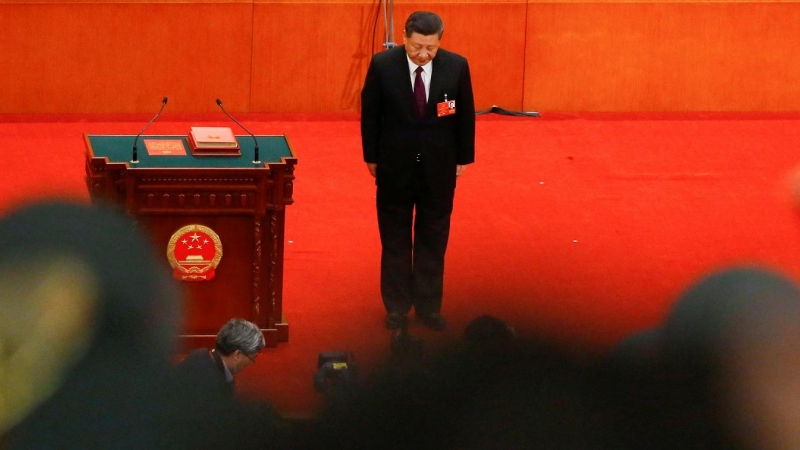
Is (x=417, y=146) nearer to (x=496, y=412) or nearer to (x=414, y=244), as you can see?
(x=414, y=244)

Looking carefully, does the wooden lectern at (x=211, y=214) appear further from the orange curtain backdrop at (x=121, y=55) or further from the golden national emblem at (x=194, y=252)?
the orange curtain backdrop at (x=121, y=55)

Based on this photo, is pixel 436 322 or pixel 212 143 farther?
pixel 212 143

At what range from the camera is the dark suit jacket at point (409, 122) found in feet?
13.1

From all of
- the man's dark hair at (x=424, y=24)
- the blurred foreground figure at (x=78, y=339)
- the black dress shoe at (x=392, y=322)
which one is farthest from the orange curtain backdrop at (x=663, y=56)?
the blurred foreground figure at (x=78, y=339)

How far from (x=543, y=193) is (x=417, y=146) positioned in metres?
2.15

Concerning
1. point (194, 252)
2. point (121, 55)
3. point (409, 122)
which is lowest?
point (194, 252)

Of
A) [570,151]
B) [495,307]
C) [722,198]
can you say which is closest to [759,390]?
[495,307]

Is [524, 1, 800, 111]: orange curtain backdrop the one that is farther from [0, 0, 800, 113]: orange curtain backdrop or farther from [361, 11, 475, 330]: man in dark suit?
[361, 11, 475, 330]: man in dark suit

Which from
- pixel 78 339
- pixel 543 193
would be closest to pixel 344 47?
Result: pixel 543 193

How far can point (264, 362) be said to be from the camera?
3838 millimetres

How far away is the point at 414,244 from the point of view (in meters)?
4.23

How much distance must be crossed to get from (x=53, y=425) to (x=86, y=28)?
7087 mm

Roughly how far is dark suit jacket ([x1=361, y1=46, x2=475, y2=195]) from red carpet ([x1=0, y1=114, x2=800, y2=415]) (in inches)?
15.4

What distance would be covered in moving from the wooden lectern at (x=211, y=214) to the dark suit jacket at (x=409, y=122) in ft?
1.11
